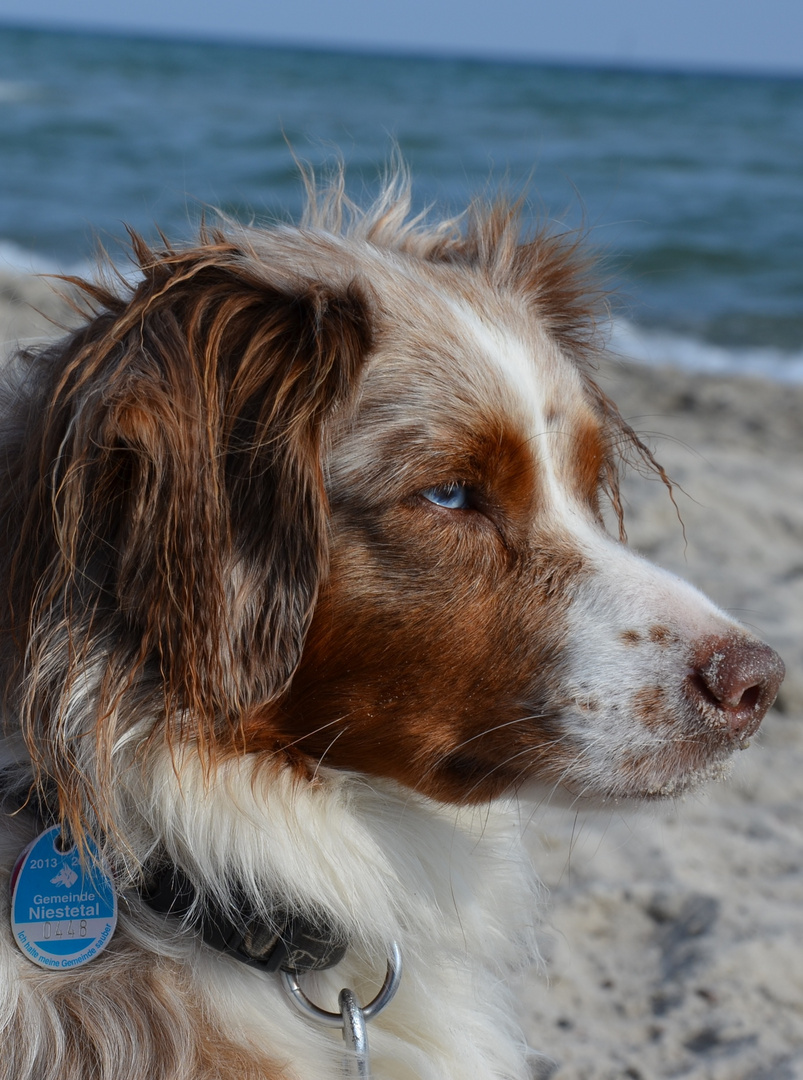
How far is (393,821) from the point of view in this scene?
7.59 ft

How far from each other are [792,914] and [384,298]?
235 cm

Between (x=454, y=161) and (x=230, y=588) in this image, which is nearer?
(x=230, y=588)

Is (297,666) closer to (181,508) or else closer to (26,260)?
(181,508)

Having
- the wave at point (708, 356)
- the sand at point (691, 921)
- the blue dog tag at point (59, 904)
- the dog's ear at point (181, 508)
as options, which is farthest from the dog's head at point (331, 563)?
the wave at point (708, 356)

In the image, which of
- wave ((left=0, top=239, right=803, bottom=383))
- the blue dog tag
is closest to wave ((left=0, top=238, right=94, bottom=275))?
wave ((left=0, top=239, right=803, bottom=383))

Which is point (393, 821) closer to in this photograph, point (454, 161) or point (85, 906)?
point (85, 906)

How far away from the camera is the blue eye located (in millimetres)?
2238

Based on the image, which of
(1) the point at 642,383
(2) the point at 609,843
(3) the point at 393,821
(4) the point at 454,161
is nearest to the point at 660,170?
(4) the point at 454,161

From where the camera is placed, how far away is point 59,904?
207cm

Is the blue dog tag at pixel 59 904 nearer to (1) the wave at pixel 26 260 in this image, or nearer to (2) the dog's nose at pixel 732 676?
(2) the dog's nose at pixel 732 676

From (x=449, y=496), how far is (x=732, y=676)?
0.66 m

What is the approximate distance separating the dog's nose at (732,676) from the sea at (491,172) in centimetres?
143

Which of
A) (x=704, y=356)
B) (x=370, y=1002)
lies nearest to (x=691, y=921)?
(x=370, y=1002)

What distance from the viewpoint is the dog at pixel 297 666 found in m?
2.00
